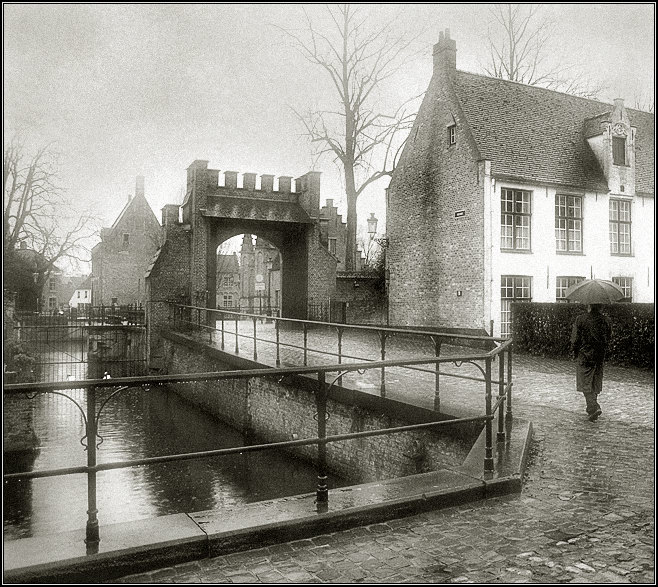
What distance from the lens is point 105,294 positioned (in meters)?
46.0

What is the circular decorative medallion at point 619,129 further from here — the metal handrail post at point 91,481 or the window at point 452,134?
the metal handrail post at point 91,481

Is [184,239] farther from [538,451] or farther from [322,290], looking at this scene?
[538,451]

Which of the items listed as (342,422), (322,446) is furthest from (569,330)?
(322,446)

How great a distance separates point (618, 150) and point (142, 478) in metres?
19.7

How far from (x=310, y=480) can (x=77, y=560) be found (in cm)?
816

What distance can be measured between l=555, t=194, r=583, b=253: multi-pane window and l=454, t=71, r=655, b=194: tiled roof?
0.64 m

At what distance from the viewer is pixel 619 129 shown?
21578mm

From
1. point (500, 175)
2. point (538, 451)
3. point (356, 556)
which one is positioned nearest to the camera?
point (356, 556)

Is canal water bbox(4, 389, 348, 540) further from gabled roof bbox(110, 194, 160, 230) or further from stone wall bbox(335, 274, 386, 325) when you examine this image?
gabled roof bbox(110, 194, 160, 230)

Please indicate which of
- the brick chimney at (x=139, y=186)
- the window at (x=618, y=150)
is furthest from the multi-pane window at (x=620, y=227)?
the brick chimney at (x=139, y=186)

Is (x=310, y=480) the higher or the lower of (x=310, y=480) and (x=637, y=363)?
the lower

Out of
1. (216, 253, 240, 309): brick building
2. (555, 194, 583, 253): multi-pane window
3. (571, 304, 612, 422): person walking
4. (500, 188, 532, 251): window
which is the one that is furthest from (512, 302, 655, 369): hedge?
(216, 253, 240, 309): brick building

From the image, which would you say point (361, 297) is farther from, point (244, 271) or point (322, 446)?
point (244, 271)

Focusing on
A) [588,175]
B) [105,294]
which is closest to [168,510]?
[588,175]
